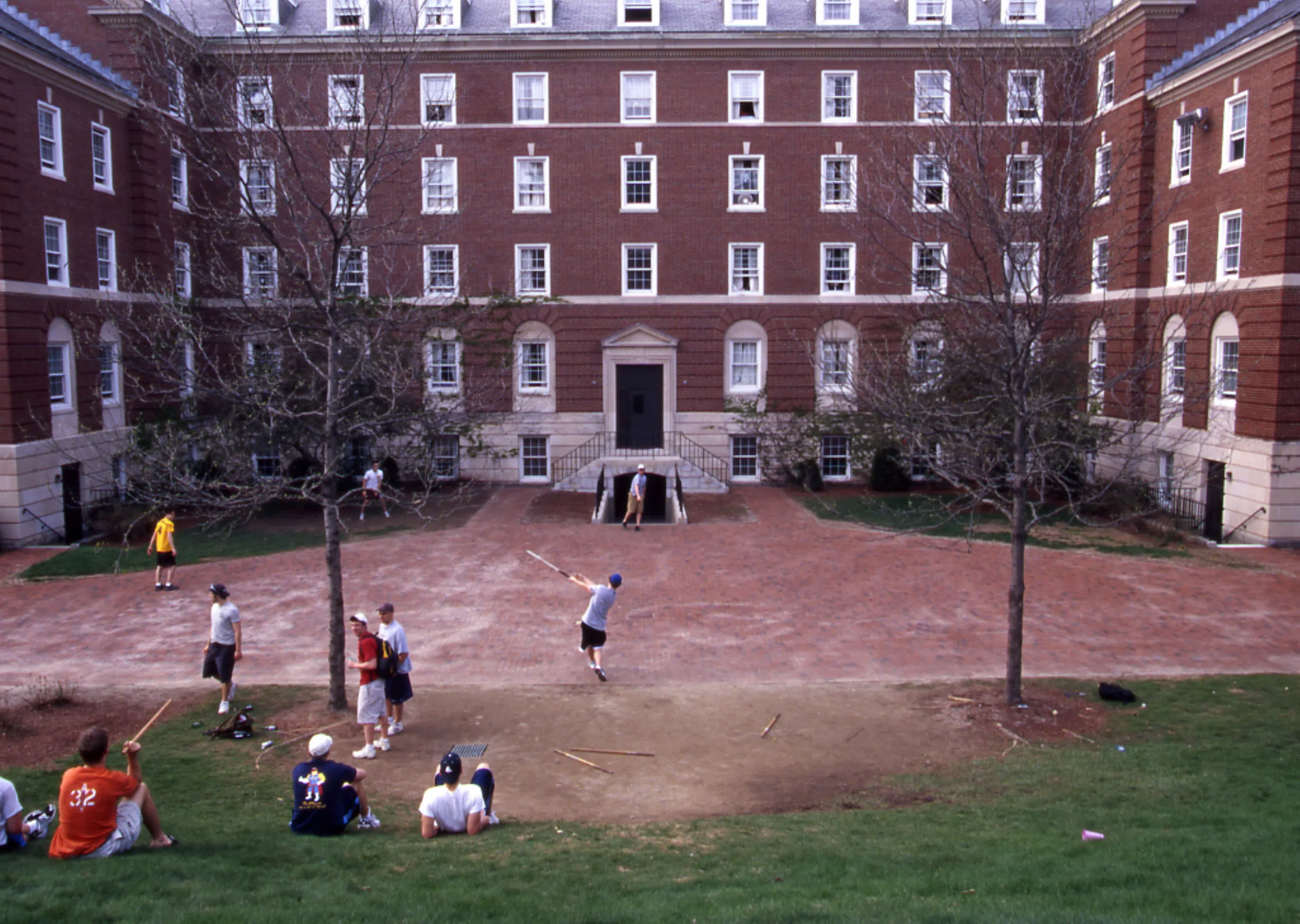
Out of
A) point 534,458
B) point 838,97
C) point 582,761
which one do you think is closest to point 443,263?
point 534,458

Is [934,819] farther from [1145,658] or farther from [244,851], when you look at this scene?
[1145,658]

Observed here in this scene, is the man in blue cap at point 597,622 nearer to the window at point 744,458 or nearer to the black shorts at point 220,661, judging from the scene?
the black shorts at point 220,661

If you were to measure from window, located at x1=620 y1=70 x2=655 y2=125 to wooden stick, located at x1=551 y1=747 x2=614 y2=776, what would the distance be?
1091 inches

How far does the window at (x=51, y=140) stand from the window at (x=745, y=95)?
20230mm

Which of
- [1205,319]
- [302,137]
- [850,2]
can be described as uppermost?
[850,2]

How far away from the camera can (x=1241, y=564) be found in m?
22.7

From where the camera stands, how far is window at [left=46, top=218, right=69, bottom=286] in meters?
27.1

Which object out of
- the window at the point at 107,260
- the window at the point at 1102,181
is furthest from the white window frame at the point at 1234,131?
the window at the point at 107,260

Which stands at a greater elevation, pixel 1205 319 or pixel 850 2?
pixel 850 2

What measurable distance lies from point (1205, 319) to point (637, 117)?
19.0 metres

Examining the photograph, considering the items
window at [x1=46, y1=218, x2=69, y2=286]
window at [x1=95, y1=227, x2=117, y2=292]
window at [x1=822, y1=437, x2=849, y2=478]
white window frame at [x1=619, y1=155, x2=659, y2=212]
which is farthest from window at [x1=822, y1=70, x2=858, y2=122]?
window at [x1=46, y1=218, x2=69, y2=286]

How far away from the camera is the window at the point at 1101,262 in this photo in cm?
1650

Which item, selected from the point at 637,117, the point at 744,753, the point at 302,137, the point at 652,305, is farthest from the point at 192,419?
the point at 744,753

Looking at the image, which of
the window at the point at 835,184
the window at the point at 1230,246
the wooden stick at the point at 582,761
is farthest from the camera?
the window at the point at 835,184
